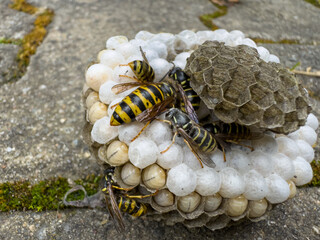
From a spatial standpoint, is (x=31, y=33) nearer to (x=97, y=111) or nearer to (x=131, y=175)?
(x=97, y=111)

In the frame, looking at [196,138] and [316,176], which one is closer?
[196,138]

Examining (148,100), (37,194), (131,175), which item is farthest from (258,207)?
(37,194)

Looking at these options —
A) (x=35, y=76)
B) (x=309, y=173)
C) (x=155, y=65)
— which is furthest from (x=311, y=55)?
(x=35, y=76)

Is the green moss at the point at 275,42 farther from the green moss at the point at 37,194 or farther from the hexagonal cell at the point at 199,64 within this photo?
the green moss at the point at 37,194

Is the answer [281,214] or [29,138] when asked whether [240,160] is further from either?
[29,138]

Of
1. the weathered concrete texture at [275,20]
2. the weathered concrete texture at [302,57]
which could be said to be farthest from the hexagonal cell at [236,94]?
the weathered concrete texture at [275,20]

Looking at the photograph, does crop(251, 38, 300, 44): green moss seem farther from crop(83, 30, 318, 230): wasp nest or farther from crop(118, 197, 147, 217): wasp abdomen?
crop(118, 197, 147, 217): wasp abdomen
